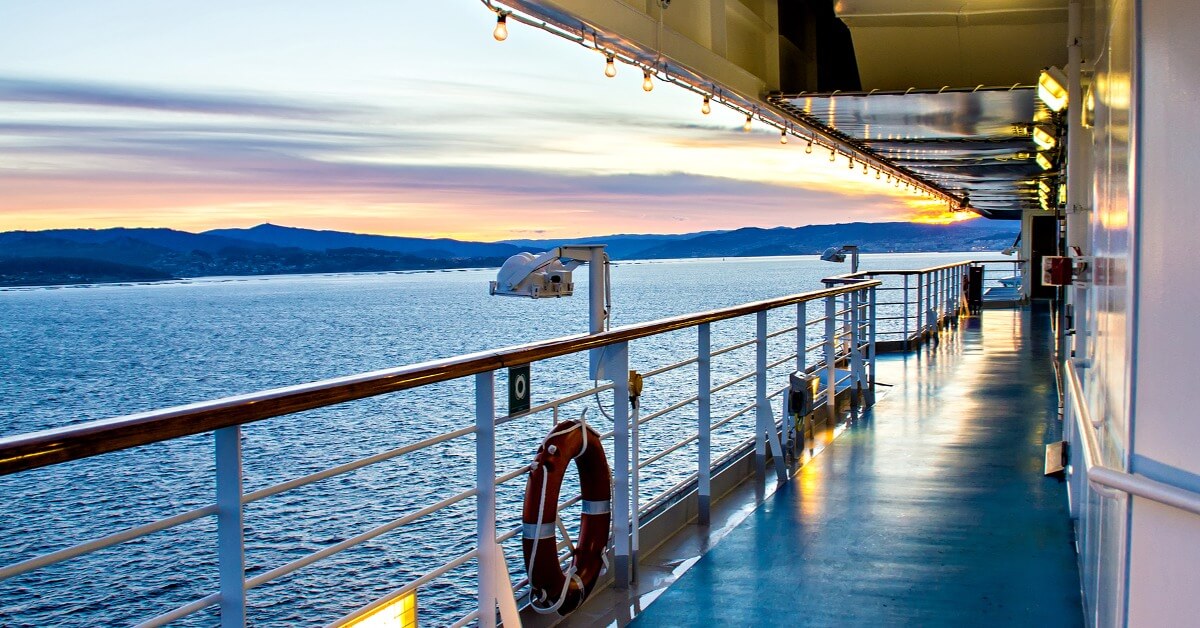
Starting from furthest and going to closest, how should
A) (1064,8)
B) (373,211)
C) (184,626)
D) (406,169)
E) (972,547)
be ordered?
(373,211) < (406,169) < (184,626) < (1064,8) < (972,547)

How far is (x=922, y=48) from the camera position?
5375 mm

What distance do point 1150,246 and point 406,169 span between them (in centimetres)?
3986

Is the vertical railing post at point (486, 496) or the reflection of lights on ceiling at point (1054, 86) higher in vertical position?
the reflection of lights on ceiling at point (1054, 86)

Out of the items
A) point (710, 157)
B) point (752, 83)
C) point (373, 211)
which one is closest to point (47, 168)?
point (373, 211)

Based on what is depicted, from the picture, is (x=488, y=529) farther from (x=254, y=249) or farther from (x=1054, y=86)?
(x=254, y=249)

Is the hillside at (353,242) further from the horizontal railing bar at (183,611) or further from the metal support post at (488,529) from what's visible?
the horizontal railing bar at (183,611)

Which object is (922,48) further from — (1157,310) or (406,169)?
(406,169)

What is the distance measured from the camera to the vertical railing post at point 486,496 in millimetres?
1876

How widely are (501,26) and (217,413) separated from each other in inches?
94.6

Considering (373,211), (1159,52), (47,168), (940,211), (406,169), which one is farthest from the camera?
(373,211)

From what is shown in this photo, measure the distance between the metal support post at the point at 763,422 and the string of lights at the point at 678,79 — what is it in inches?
48.0

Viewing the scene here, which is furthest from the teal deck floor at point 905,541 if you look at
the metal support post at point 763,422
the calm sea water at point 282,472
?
the calm sea water at point 282,472

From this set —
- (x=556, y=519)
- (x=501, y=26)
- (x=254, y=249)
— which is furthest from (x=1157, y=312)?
(x=254, y=249)

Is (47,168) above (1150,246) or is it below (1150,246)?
above
